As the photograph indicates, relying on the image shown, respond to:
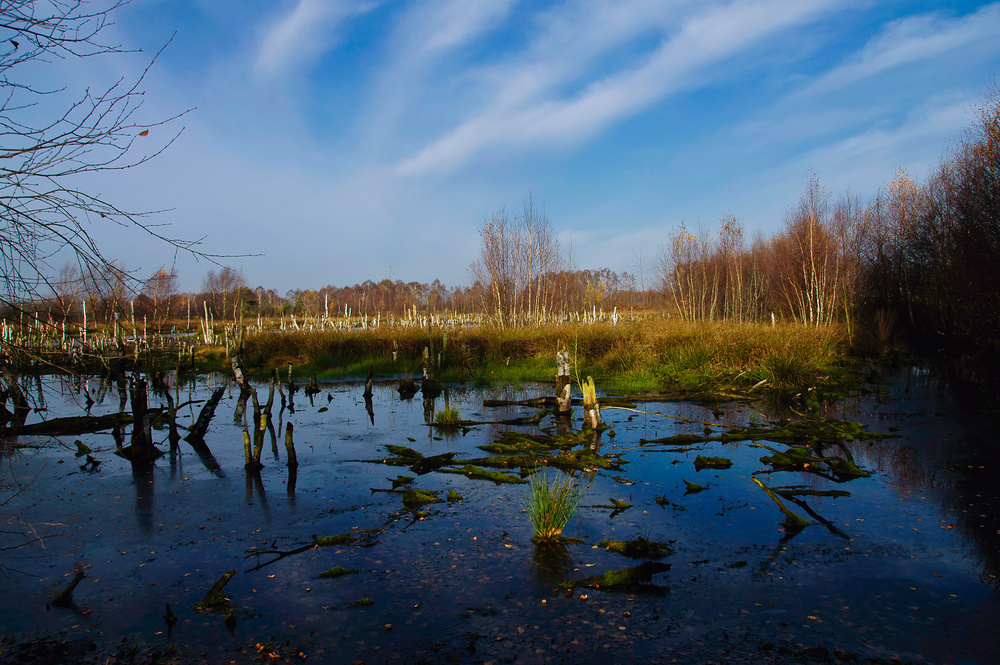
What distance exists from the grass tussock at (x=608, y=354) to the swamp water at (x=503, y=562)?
6455 millimetres

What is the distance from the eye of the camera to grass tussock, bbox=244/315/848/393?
1499 cm

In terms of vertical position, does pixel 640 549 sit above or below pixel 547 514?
below

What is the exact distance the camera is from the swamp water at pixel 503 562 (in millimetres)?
3668

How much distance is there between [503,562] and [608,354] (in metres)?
15.0

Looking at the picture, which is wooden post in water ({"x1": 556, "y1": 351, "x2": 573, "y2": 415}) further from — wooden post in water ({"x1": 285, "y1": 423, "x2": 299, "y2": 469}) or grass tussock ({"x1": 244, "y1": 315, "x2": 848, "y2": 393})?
wooden post in water ({"x1": 285, "y1": 423, "x2": 299, "y2": 469})

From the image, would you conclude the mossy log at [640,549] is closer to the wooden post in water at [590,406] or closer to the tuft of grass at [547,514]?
the tuft of grass at [547,514]

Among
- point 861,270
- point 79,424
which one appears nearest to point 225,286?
point 79,424

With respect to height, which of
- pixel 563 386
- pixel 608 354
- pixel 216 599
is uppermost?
pixel 608 354

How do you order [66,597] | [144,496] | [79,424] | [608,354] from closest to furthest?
[66,597] < [144,496] < [79,424] < [608,354]

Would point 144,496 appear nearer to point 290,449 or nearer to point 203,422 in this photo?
point 290,449

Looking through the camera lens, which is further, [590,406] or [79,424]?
[79,424]

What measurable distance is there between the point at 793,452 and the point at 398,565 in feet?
17.3

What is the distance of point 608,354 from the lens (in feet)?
63.7

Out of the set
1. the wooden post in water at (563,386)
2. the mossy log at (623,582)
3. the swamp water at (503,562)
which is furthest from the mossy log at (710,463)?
the mossy log at (623,582)
